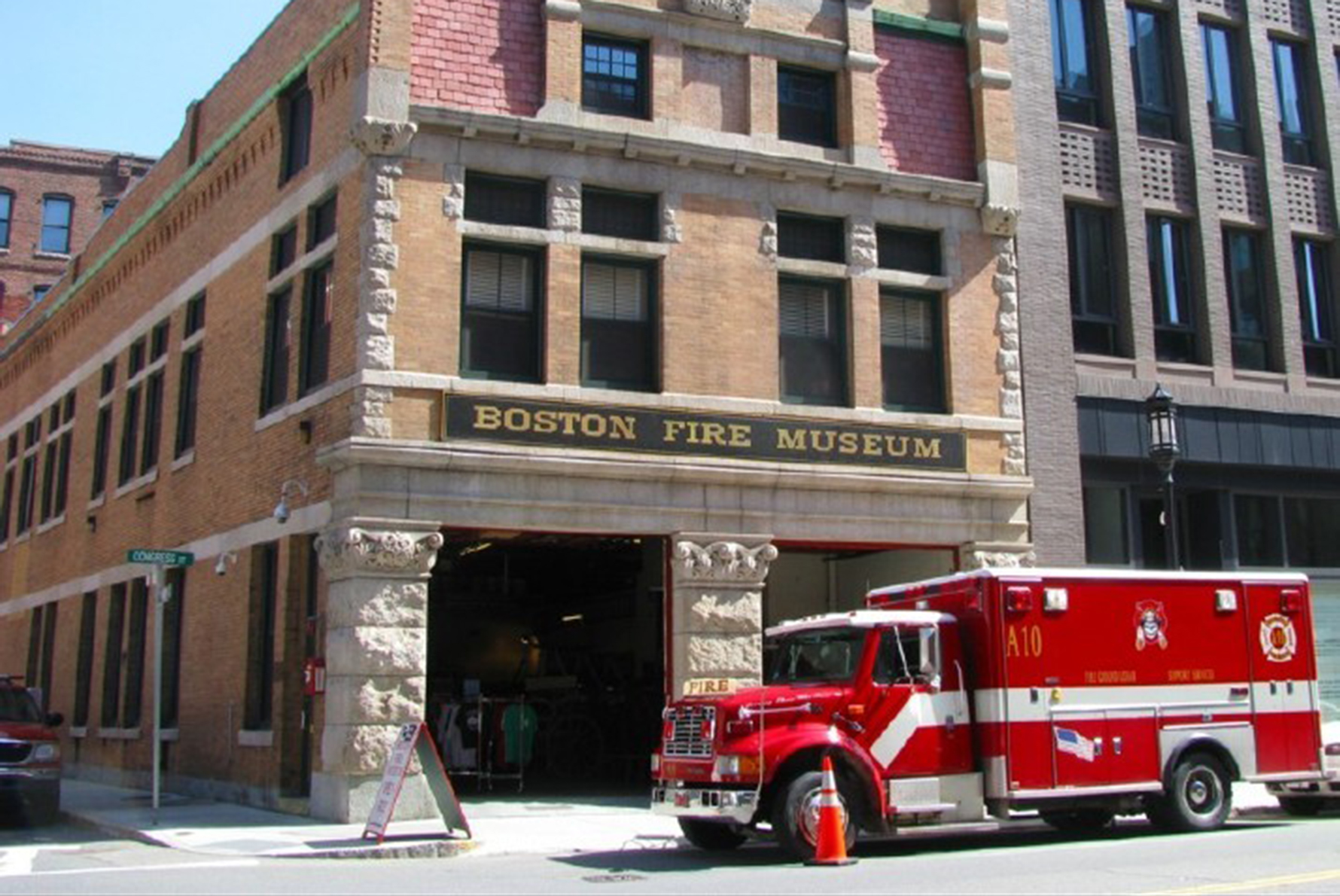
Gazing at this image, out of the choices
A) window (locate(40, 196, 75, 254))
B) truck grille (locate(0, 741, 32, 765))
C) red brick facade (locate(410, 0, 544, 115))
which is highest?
window (locate(40, 196, 75, 254))

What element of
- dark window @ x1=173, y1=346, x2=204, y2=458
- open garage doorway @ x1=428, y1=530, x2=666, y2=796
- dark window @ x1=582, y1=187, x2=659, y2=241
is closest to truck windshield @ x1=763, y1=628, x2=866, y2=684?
open garage doorway @ x1=428, y1=530, x2=666, y2=796

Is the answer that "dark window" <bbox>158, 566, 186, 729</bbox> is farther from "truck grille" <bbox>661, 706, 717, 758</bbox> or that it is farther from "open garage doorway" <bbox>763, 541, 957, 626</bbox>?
"truck grille" <bbox>661, 706, 717, 758</bbox>

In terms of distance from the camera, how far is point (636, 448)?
59.8 ft

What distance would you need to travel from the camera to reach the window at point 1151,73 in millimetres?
24188

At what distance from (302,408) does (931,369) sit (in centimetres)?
933

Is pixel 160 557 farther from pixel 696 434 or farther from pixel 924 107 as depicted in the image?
pixel 924 107

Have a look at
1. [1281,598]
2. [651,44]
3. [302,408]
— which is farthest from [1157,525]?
[302,408]

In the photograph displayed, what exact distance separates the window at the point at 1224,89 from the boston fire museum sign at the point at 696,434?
29.9ft

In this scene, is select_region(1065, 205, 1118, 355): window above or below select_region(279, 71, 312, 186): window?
below

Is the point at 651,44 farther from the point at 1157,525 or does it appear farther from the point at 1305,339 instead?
the point at 1305,339

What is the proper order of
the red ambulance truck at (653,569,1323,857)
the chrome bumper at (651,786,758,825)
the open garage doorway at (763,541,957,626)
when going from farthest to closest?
the open garage doorway at (763,541,957,626) → the red ambulance truck at (653,569,1323,857) → the chrome bumper at (651,786,758,825)

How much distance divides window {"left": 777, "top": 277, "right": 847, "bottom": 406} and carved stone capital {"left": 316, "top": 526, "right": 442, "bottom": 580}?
5.85m

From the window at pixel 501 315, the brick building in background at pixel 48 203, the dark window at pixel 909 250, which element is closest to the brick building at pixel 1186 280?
the dark window at pixel 909 250

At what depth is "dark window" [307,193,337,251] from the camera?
19391 millimetres
